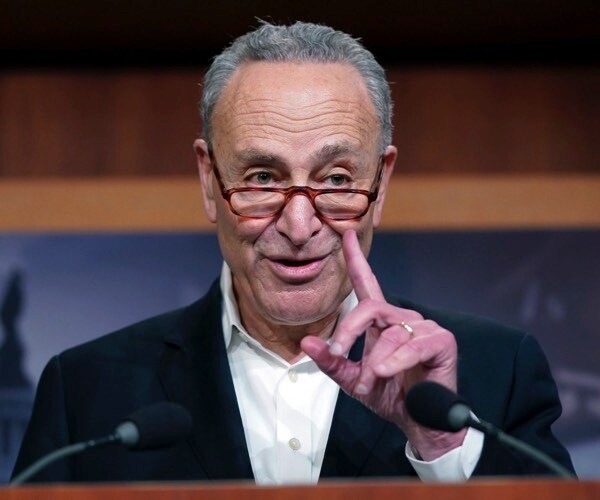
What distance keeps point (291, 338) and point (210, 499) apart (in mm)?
803

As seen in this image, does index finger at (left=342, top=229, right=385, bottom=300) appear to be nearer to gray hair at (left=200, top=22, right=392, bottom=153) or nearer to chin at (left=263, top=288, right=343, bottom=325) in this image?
chin at (left=263, top=288, right=343, bottom=325)

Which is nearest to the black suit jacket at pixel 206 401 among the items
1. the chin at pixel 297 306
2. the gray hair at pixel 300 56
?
the chin at pixel 297 306

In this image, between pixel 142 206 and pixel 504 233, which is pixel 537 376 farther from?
pixel 142 206

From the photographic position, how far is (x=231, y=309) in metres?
2.21

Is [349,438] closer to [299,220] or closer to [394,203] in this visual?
[299,220]

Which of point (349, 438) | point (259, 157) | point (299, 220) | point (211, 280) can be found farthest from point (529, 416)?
point (211, 280)

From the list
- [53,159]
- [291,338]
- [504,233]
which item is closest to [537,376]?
[291,338]

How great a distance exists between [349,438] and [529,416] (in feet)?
1.08

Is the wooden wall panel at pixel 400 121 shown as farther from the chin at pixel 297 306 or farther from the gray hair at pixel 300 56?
the chin at pixel 297 306

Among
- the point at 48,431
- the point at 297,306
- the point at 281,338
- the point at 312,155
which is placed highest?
the point at 312,155

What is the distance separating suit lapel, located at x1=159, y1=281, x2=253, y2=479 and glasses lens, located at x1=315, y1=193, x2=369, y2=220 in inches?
13.4

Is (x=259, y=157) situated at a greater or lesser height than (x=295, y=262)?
greater

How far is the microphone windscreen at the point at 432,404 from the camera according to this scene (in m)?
1.59

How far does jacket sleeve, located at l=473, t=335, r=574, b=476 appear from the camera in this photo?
1.95m
